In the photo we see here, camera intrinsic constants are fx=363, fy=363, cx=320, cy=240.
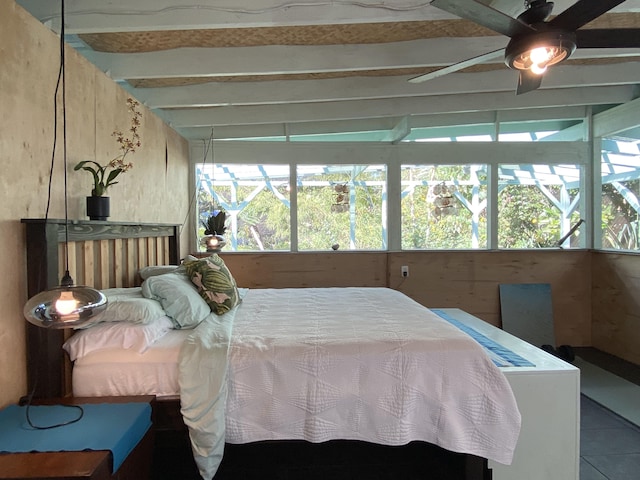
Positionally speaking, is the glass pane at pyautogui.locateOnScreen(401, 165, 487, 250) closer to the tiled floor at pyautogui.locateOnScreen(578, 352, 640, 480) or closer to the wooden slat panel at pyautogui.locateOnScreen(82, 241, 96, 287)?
the tiled floor at pyautogui.locateOnScreen(578, 352, 640, 480)

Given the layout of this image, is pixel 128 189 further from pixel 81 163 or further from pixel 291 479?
pixel 291 479

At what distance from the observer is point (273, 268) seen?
13.7ft

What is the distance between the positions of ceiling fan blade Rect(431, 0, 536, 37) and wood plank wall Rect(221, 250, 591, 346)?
9.51 ft

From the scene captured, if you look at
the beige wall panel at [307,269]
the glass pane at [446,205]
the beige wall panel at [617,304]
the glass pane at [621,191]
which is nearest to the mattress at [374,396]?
the beige wall panel at [307,269]

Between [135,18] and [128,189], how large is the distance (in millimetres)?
1197

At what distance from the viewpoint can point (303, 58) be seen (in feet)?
8.31

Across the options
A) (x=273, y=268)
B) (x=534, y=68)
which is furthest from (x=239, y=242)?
(x=534, y=68)

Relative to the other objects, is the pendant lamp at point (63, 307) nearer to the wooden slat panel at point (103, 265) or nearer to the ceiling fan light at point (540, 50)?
the wooden slat panel at point (103, 265)

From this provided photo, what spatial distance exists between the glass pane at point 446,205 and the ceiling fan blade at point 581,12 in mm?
2826

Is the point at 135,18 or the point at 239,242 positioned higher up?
the point at 135,18

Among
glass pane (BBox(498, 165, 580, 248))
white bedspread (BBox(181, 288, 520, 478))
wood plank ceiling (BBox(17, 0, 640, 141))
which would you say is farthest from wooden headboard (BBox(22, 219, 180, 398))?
glass pane (BBox(498, 165, 580, 248))

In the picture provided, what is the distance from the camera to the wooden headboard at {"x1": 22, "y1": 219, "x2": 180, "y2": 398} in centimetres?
160

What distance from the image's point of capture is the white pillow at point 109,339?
1.73 metres

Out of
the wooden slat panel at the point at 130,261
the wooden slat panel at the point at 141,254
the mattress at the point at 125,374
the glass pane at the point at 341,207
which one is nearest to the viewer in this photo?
the mattress at the point at 125,374
